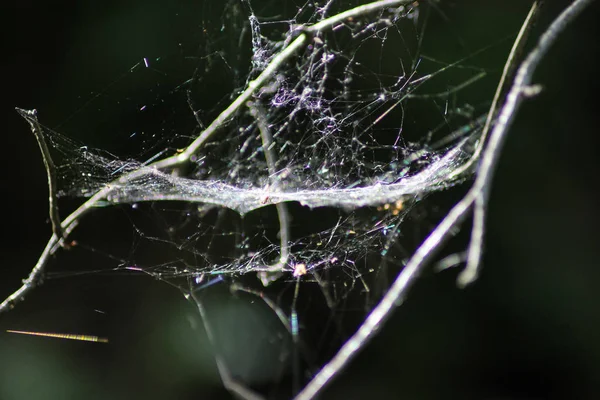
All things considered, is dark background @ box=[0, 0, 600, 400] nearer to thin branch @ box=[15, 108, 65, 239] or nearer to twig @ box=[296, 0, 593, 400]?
thin branch @ box=[15, 108, 65, 239]

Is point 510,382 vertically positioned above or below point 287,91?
below

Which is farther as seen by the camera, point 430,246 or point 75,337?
point 75,337

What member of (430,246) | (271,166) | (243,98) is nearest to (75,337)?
(271,166)

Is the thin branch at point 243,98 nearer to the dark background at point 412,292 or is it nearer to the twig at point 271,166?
the twig at point 271,166

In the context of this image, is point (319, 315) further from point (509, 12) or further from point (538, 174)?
point (509, 12)

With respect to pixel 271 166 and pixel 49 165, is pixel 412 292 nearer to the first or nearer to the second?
pixel 271 166

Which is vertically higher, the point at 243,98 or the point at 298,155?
the point at 243,98

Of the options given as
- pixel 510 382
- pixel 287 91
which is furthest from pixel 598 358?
pixel 287 91
